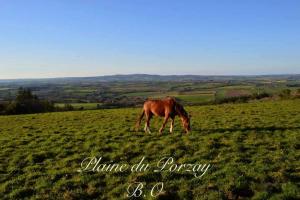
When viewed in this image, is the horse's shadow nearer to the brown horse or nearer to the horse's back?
the brown horse

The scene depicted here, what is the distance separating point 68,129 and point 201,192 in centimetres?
1386

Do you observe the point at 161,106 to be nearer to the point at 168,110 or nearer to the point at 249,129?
the point at 168,110

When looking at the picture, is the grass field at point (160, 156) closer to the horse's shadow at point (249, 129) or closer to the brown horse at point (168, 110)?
the horse's shadow at point (249, 129)

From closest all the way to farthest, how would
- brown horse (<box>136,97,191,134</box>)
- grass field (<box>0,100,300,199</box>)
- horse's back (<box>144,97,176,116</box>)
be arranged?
grass field (<box>0,100,300,199</box>), brown horse (<box>136,97,191,134</box>), horse's back (<box>144,97,176,116</box>)

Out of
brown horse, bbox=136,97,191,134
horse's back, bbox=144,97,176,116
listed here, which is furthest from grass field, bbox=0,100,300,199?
horse's back, bbox=144,97,176,116

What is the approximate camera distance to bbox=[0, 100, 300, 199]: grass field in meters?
9.65

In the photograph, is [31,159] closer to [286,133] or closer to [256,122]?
[286,133]

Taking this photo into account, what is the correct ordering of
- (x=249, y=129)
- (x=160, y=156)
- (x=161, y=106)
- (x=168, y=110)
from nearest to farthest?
(x=160, y=156) → (x=168, y=110) → (x=161, y=106) → (x=249, y=129)

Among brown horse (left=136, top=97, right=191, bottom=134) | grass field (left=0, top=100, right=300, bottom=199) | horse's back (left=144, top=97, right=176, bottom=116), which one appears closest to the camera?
grass field (left=0, top=100, right=300, bottom=199)

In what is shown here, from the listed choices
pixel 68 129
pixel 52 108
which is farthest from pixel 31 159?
pixel 52 108

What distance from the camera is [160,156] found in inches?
513

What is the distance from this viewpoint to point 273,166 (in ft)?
37.5

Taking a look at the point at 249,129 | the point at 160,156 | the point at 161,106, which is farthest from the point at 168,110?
the point at 160,156

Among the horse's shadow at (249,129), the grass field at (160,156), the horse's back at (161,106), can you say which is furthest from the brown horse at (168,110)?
the horse's shadow at (249,129)
